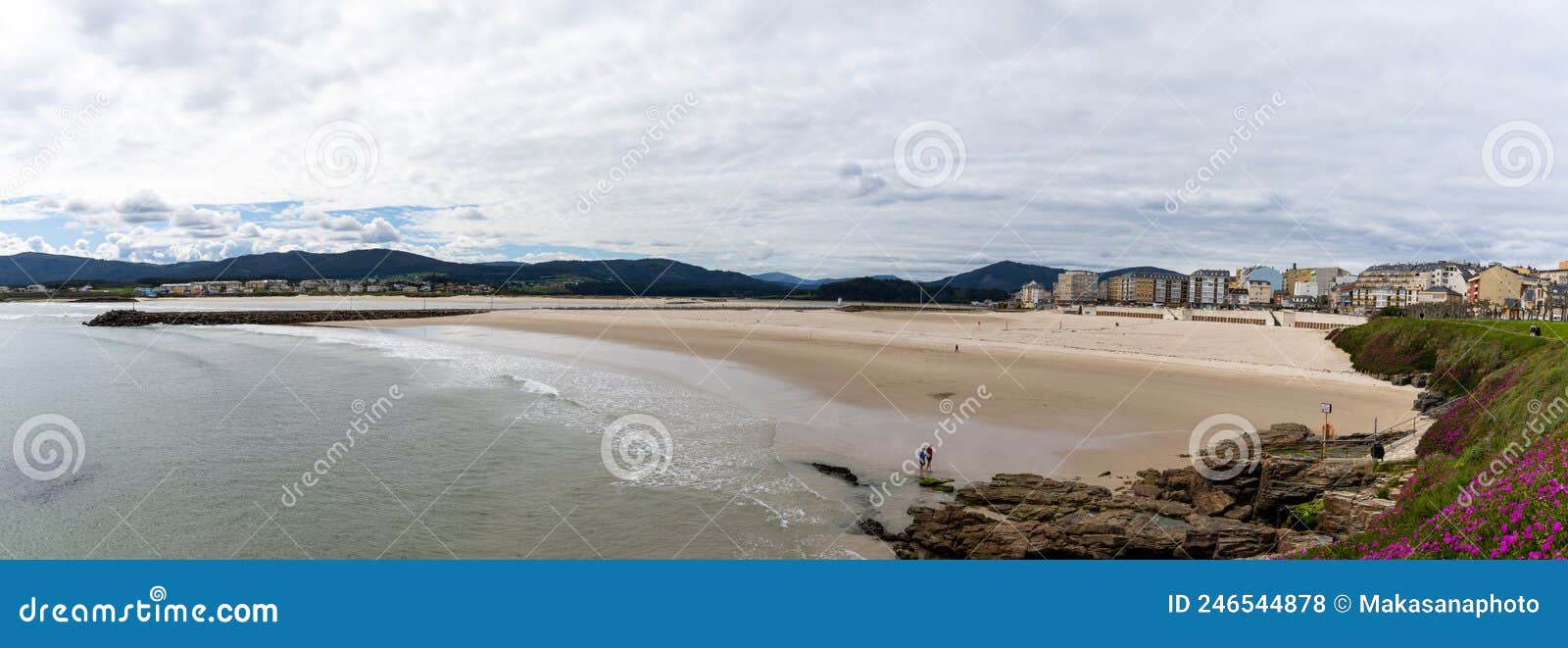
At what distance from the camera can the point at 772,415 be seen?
2197cm

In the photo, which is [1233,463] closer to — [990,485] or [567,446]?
[990,485]

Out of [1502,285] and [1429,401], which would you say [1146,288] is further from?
[1429,401]

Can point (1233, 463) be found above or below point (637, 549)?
above

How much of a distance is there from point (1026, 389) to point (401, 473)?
68.8 ft

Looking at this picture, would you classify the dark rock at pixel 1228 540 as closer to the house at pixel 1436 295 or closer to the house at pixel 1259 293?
the house at pixel 1436 295

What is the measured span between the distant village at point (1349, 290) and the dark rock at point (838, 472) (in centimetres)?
A: 6345

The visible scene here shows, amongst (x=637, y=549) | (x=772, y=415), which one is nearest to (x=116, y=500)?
(x=637, y=549)

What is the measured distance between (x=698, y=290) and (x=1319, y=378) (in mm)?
160750

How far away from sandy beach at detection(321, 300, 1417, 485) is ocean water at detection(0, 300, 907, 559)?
2.77 metres

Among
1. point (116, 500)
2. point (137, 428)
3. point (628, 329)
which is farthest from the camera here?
point (628, 329)

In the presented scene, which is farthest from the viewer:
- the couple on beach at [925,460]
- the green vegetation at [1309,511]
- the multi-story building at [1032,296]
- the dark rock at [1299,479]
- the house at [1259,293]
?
the multi-story building at [1032,296]

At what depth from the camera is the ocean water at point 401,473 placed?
37.8ft

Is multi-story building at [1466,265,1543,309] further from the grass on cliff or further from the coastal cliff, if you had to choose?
the coastal cliff

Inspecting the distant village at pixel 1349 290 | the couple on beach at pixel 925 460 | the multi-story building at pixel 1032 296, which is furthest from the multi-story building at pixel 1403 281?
the couple on beach at pixel 925 460
